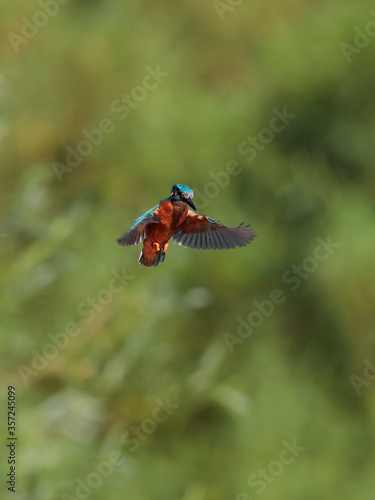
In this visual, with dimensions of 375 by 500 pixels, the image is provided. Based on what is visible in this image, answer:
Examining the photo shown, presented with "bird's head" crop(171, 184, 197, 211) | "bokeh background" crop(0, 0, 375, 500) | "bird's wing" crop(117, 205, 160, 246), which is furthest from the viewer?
"bokeh background" crop(0, 0, 375, 500)

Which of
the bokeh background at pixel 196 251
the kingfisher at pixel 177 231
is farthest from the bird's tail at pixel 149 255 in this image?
the bokeh background at pixel 196 251

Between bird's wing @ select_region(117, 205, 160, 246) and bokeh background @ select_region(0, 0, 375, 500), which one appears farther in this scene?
bokeh background @ select_region(0, 0, 375, 500)

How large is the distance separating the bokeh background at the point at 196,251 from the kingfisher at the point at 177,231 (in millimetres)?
1134

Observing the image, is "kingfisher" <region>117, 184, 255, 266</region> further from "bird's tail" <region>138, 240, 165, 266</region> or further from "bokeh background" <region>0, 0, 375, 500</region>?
"bokeh background" <region>0, 0, 375, 500</region>

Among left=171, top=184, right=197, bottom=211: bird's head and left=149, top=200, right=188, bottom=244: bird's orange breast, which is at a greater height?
left=171, top=184, right=197, bottom=211: bird's head

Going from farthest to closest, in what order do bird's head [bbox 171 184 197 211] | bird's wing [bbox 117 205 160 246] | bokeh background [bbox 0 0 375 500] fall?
bokeh background [bbox 0 0 375 500], bird's head [bbox 171 184 197 211], bird's wing [bbox 117 205 160 246]

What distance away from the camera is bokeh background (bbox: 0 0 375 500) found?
2176mm

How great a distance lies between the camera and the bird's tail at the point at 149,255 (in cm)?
75

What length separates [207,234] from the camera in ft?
2.99

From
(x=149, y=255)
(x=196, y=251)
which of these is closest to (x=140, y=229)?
(x=149, y=255)

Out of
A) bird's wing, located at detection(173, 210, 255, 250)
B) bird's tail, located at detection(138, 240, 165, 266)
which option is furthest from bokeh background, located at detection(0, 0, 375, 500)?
bird's tail, located at detection(138, 240, 165, 266)

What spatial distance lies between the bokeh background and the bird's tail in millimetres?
1230

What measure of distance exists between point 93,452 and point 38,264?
20.6 inches

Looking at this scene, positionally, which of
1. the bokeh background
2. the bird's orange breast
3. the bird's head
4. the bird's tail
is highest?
the bokeh background
